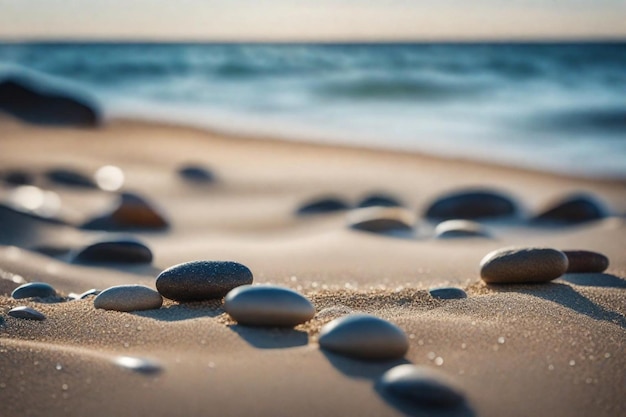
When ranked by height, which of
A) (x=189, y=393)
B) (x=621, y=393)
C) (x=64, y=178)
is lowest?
(x=189, y=393)

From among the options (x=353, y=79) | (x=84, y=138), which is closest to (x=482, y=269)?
(x=84, y=138)

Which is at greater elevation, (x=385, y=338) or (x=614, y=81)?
(x=614, y=81)

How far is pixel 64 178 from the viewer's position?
19.8 feet

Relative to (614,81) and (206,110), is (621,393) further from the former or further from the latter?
(614,81)

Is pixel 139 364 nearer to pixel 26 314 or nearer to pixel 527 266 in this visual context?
pixel 26 314

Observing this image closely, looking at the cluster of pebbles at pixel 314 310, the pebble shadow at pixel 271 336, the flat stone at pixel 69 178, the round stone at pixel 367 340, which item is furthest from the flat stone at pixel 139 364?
the flat stone at pixel 69 178

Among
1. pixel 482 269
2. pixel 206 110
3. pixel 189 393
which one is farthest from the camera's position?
pixel 206 110

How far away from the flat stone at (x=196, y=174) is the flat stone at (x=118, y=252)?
3.12m

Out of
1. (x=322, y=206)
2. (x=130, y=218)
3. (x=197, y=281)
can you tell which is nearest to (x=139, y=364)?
(x=197, y=281)

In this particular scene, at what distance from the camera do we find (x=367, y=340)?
1.60 meters

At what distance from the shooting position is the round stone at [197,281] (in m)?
2.12

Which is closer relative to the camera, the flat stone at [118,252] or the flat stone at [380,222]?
the flat stone at [118,252]

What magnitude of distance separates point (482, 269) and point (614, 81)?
2014cm

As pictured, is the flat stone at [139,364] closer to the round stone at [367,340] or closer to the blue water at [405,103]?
the round stone at [367,340]
